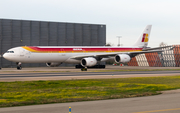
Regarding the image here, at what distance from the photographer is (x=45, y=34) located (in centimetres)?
7381

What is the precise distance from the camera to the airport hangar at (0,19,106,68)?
68.9 m

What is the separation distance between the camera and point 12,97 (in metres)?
15.5

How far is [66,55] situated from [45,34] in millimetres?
20217

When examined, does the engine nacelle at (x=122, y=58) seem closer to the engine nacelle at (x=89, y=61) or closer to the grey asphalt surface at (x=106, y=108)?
the engine nacelle at (x=89, y=61)

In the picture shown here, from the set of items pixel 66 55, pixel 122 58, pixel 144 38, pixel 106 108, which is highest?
pixel 144 38

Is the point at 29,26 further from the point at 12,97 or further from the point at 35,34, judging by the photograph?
the point at 12,97

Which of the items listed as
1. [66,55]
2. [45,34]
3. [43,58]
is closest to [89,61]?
[66,55]

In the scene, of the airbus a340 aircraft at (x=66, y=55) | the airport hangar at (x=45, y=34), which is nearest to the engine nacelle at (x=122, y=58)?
the airbus a340 aircraft at (x=66, y=55)

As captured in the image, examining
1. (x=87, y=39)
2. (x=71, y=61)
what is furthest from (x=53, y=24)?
(x=71, y=61)

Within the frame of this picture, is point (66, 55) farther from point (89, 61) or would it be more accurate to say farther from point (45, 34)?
point (45, 34)

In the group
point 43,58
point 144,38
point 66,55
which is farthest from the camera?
point 144,38

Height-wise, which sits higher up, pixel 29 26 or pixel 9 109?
pixel 29 26

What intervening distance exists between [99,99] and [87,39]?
217 ft

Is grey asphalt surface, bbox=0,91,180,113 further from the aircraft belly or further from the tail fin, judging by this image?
the tail fin
